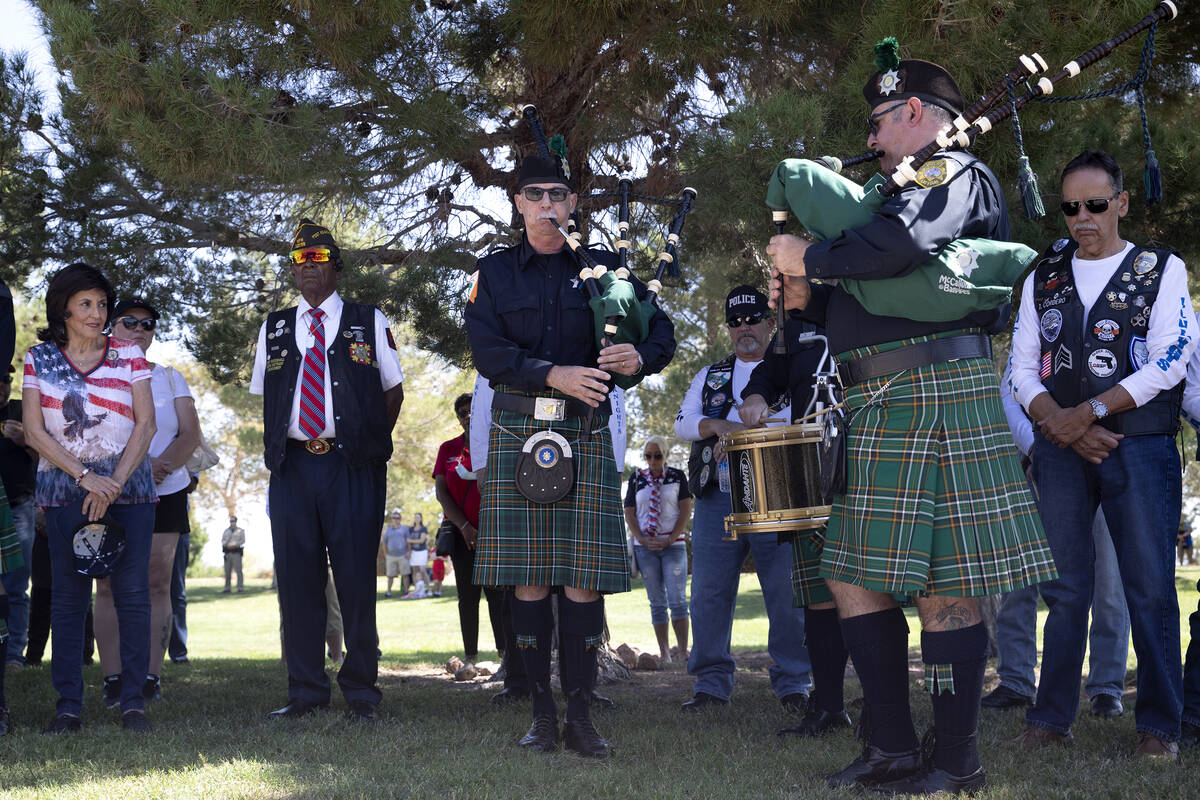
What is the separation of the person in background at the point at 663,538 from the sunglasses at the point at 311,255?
4.31 meters

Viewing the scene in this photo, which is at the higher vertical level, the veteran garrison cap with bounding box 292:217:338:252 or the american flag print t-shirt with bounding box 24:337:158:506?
the veteran garrison cap with bounding box 292:217:338:252

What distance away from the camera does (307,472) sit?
446 centimetres

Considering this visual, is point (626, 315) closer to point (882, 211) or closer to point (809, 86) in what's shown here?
point (882, 211)

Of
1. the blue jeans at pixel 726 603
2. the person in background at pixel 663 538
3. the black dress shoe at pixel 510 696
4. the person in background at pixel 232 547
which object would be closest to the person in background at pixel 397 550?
the person in background at pixel 232 547

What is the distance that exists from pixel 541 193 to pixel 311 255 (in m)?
1.21

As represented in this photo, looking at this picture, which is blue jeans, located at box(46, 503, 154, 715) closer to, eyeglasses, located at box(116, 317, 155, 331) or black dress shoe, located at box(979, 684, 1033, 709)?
eyeglasses, located at box(116, 317, 155, 331)

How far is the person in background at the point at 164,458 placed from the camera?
5.21 m

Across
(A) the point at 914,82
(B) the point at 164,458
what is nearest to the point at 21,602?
(B) the point at 164,458

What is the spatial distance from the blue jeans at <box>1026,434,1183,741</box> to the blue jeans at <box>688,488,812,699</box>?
145 centimetres

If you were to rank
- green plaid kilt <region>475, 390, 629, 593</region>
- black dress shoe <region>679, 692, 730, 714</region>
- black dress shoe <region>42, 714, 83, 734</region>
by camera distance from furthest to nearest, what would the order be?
black dress shoe <region>679, 692, 730, 714</region> → black dress shoe <region>42, 714, 83, 734</region> → green plaid kilt <region>475, 390, 629, 593</region>

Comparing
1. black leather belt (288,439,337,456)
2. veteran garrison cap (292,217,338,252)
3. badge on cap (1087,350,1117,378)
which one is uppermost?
veteran garrison cap (292,217,338,252)

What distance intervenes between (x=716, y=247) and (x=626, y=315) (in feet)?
11.0

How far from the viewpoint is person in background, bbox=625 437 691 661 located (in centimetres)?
834

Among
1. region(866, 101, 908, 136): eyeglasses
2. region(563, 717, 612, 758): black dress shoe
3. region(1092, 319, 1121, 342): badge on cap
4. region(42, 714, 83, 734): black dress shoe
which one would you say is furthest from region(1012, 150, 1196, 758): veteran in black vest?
region(42, 714, 83, 734): black dress shoe
